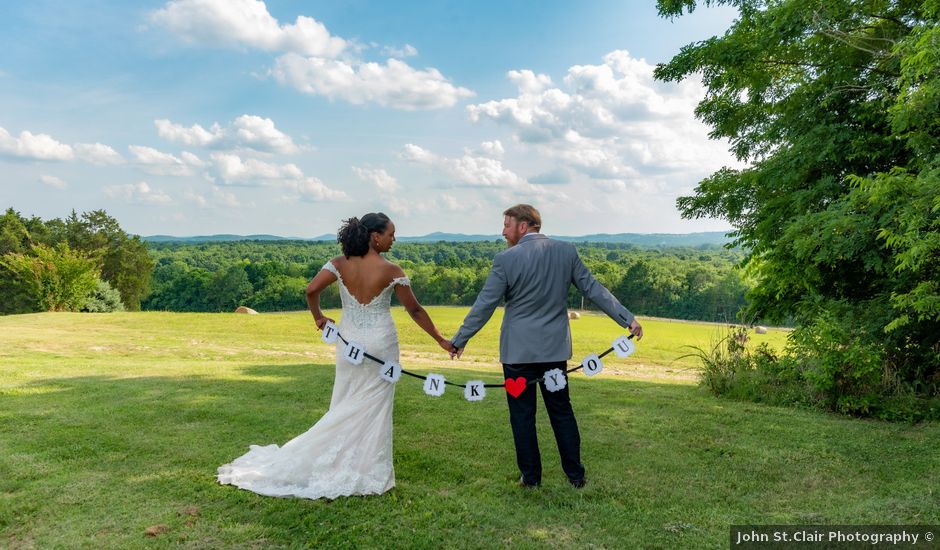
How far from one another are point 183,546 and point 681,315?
76.5 meters

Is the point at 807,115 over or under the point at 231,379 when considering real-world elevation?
over

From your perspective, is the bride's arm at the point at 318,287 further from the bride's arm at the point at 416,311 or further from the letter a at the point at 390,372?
the letter a at the point at 390,372

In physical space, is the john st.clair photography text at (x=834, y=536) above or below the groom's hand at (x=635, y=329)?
below

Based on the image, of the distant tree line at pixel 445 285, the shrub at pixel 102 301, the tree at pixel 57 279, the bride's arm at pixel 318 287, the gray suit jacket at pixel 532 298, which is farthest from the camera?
the distant tree line at pixel 445 285

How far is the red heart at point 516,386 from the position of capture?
496 centimetres

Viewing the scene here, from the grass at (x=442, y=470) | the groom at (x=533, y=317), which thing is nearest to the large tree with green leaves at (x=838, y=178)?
the grass at (x=442, y=470)

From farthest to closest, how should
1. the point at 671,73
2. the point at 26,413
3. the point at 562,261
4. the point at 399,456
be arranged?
the point at 671,73 → the point at 26,413 → the point at 399,456 → the point at 562,261

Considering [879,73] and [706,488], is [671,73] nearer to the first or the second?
[879,73]

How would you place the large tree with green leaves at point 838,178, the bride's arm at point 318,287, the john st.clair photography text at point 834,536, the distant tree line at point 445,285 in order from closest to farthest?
the john st.clair photography text at point 834,536 < the bride's arm at point 318,287 < the large tree with green leaves at point 838,178 < the distant tree line at point 445,285

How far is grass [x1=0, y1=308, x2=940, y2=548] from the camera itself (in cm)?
423

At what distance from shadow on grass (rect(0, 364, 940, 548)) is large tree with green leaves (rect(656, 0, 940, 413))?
1840mm

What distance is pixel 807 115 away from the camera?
10836 mm

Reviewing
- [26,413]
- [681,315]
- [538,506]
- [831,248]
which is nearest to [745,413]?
[831,248]

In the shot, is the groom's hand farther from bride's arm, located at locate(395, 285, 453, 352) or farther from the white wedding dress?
the white wedding dress
